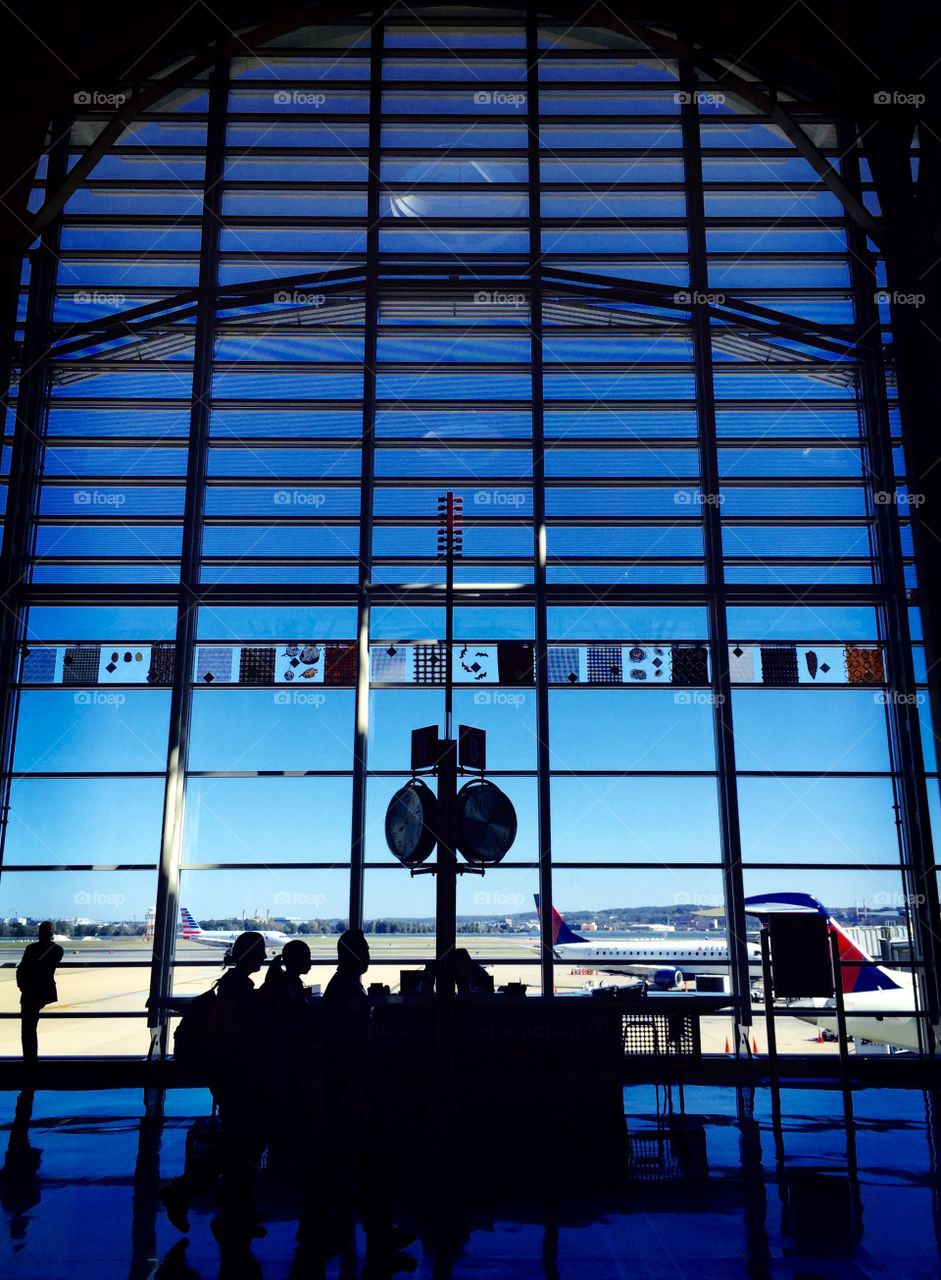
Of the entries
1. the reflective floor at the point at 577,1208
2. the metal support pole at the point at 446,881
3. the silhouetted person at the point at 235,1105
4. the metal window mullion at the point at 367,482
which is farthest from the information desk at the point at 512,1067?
the metal window mullion at the point at 367,482

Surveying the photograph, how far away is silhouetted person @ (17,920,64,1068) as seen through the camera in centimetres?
1048

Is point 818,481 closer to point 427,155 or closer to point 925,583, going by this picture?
point 925,583

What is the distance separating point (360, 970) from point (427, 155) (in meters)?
12.8

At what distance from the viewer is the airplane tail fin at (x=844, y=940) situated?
1193cm

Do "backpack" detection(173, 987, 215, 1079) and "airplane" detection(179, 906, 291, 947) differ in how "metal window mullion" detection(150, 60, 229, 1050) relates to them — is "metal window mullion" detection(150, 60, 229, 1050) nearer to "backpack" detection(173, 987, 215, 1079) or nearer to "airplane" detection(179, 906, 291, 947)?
"airplane" detection(179, 906, 291, 947)

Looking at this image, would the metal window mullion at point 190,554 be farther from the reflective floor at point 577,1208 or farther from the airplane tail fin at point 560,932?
the airplane tail fin at point 560,932

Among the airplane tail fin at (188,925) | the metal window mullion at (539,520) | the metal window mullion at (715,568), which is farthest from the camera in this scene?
the metal window mullion at (539,520)

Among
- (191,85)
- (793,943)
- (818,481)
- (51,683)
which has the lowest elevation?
(793,943)

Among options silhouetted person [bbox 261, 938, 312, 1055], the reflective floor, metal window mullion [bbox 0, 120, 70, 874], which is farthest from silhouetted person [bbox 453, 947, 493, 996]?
metal window mullion [bbox 0, 120, 70, 874]

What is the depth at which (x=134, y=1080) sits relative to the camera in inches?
436

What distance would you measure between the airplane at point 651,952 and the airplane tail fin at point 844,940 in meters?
0.54

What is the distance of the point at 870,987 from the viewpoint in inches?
478

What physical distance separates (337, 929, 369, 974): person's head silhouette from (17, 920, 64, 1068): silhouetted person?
247 inches

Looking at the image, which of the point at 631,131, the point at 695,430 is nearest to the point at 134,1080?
the point at 695,430
